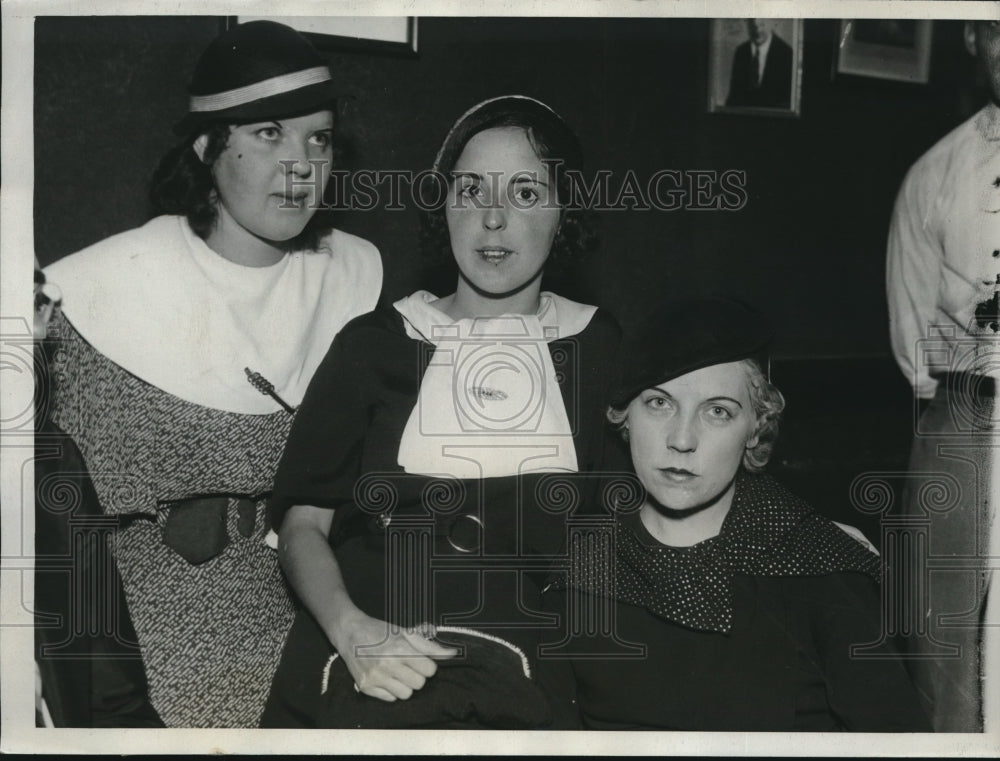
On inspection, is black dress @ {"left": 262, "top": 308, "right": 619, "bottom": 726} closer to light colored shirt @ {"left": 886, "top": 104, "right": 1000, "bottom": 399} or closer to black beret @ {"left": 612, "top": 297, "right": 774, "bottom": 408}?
black beret @ {"left": 612, "top": 297, "right": 774, "bottom": 408}

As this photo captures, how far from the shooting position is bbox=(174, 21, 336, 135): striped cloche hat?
218 cm

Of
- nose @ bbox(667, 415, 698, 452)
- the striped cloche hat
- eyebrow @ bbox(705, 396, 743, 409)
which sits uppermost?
the striped cloche hat

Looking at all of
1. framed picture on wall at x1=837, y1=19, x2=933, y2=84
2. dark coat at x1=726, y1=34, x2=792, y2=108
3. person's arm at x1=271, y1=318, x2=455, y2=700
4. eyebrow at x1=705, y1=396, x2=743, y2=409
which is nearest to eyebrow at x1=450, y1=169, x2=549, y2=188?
person's arm at x1=271, y1=318, x2=455, y2=700

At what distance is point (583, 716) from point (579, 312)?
36.1 inches

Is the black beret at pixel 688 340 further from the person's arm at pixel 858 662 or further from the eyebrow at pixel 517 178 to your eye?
the person's arm at pixel 858 662

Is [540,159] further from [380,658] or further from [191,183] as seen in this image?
[380,658]

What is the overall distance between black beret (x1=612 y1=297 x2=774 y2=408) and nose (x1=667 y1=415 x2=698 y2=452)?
96 mm

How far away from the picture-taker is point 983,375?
7.61ft

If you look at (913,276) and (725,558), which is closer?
(725,558)


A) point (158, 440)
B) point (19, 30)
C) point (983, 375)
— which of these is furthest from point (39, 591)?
point (983, 375)

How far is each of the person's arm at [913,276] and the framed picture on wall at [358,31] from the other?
47.0 inches

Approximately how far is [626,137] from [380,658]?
1.29 meters

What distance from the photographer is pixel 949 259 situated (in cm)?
232

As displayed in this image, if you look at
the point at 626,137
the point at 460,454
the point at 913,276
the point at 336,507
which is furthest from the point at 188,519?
the point at 913,276
